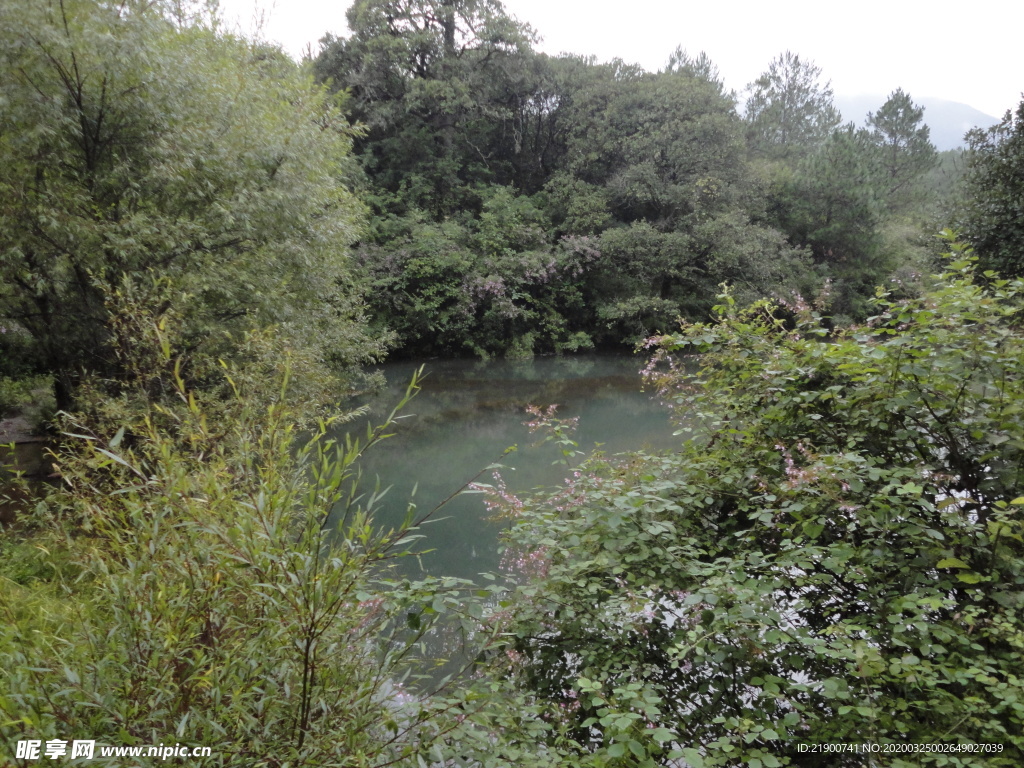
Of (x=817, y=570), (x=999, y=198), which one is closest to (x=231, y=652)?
(x=817, y=570)

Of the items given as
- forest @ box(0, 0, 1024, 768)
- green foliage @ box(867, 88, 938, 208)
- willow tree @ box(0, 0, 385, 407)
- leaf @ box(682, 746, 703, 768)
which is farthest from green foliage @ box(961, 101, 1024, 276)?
green foliage @ box(867, 88, 938, 208)

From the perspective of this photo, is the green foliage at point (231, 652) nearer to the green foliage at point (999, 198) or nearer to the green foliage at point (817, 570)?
the green foliage at point (817, 570)

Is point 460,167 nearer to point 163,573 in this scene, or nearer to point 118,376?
point 118,376

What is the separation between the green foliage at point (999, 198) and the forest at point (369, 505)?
0.05m

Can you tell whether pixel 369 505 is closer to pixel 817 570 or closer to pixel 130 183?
pixel 817 570

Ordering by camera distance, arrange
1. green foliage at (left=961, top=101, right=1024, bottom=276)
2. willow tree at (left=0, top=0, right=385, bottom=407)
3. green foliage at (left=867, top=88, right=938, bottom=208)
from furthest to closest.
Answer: green foliage at (left=867, top=88, right=938, bottom=208) → green foliage at (left=961, top=101, right=1024, bottom=276) → willow tree at (left=0, top=0, right=385, bottom=407)

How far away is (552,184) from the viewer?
20609 millimetres

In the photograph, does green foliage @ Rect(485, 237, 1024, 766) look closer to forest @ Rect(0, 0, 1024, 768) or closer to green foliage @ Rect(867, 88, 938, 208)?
forest @ Rect(0, 0, 1024, 768)

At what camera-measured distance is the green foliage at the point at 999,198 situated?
10195 millimetres

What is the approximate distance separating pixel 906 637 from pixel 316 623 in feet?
6.06

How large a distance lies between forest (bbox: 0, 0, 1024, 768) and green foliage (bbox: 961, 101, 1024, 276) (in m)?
0.05

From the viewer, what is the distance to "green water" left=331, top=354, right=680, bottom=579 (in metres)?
6.62

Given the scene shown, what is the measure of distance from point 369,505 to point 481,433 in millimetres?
9106

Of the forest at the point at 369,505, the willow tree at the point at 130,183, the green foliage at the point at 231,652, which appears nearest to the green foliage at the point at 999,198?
the forest at the point at 369,505
